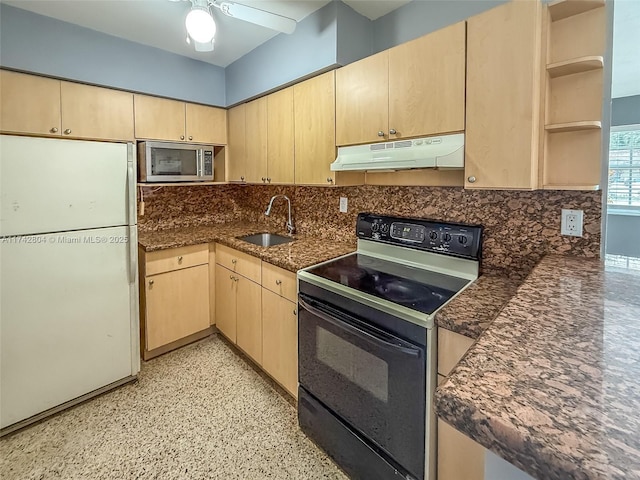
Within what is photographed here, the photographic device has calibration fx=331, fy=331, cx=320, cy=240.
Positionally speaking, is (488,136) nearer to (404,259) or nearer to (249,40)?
(404,259)

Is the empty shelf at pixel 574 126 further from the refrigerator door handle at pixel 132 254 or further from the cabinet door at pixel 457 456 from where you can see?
the refrigerator door handle at pixel 132 254

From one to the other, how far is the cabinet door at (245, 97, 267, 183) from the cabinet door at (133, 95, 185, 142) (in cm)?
59

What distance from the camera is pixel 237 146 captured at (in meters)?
3.06

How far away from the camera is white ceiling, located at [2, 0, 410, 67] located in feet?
6.52

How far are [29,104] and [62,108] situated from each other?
177 millimetres

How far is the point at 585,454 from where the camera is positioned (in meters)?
0.47

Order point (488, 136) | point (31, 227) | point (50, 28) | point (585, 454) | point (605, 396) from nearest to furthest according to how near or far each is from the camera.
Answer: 1. point (585, 454)
2. point (605, 396)
3. point (488, 136)
4. point (31, 227)
5. point (50, 28)

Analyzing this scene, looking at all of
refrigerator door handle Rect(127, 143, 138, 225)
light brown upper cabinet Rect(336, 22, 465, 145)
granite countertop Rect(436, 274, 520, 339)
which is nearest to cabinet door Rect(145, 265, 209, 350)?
refrigerator door handle Rect(127, 143, 138, 225)

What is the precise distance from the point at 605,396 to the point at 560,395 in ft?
0.25

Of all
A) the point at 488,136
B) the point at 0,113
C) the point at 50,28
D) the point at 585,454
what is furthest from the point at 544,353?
the point at 50,28

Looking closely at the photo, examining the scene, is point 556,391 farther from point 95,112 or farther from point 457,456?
point 95,112

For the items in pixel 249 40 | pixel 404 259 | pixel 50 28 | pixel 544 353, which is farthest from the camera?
pixel 249 40

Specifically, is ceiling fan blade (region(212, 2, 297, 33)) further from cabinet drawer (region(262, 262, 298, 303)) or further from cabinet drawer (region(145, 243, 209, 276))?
cabinet drawer (region(145, 243, 209, 276))

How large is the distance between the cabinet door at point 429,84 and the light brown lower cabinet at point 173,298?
1.92 meters
